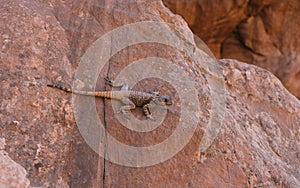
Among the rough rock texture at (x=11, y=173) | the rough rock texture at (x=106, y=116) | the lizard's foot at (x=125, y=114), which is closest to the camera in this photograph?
the rough rock texture at (x=11, y=173)

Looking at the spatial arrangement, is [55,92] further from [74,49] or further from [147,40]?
[147,40]

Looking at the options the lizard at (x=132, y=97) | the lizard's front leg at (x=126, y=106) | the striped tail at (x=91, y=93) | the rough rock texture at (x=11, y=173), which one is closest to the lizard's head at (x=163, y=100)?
the lizard at (x=132, y=97)

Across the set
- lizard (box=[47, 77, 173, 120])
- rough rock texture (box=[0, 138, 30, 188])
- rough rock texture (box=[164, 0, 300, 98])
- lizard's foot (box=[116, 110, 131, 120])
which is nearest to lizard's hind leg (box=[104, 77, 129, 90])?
lizard (box=[47, 77, 173, 120])

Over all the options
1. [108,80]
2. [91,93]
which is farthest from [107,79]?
[91,93]

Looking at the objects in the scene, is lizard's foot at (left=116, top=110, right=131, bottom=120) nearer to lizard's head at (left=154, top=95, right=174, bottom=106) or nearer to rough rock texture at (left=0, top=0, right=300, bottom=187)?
rough rock texture at (left=0, top=0, right=300, bottom=187)

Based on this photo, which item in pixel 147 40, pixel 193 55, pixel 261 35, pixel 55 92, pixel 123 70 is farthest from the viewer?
pixel 261 35

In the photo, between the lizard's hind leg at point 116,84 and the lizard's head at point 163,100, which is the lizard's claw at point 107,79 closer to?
the lizard's hind leg at point 116,84

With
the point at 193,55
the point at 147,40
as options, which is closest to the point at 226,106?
the point at 193,55
